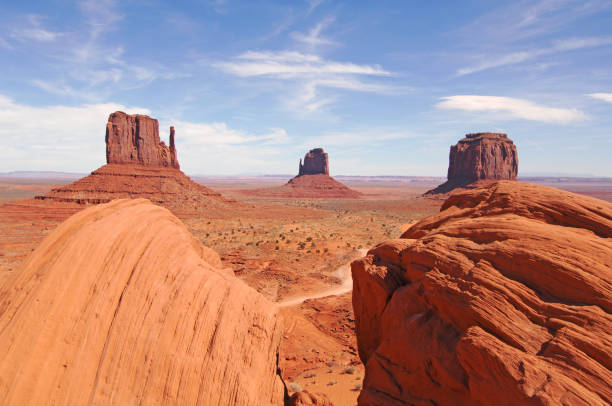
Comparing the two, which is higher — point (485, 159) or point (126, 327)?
point (485, 159)

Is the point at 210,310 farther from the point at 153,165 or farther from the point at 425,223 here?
the point at 153,165

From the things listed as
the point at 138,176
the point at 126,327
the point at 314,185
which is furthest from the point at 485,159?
the point at 126,327

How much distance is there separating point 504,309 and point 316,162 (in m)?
152

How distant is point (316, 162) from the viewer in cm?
15688

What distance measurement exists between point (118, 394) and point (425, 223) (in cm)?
938

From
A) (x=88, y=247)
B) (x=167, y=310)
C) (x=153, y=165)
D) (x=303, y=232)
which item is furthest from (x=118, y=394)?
(x=153, y=165)

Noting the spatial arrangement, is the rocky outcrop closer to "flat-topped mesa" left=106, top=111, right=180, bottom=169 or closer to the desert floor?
"flat-topped mesa" left=106, top=111, right=180, bottom=169

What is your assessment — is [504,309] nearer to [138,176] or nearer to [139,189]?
[139,189]

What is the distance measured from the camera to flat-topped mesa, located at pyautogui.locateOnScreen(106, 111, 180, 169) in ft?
229

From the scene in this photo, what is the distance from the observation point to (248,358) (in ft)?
22.7

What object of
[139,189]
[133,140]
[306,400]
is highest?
[133,140]

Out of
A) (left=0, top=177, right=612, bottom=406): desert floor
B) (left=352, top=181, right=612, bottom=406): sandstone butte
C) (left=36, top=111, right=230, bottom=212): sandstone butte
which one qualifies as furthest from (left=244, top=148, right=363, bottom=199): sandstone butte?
(left=352, top=181, right=612, bottom=406): sandstone butte

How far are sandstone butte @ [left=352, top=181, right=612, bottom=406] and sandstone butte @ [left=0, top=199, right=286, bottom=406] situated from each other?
300cm

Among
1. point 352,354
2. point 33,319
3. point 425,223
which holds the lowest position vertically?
point 352,354
